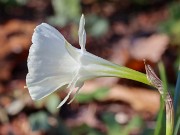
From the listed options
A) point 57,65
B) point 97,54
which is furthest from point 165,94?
point 97,54

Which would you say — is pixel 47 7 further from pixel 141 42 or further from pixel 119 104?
pixel 119 104

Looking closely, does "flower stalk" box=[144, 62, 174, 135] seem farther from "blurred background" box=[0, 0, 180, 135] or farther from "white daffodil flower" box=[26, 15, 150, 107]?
"blurred background" box=[0, 0, 180, 135]

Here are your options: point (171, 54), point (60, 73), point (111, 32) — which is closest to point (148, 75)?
point (60, 73)

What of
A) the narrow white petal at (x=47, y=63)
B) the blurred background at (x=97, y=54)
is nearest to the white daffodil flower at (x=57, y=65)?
the narrow white petal at (x=47, y=63)

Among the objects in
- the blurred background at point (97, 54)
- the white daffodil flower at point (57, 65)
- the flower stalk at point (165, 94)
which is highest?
the white daffodil flower at point (57, 65)

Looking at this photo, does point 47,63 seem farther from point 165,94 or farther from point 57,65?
point 165,94

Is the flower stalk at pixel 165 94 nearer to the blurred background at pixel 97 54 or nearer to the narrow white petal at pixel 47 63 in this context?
the narrow white petal at pixel 47 63

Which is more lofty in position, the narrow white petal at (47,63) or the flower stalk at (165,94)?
the narrow white petal at (47,63)
